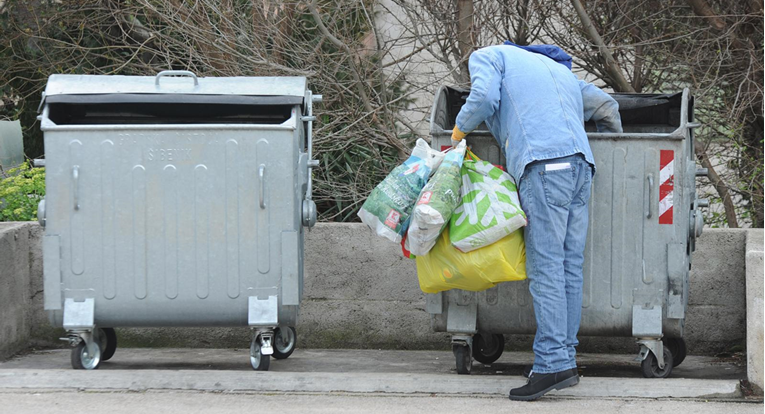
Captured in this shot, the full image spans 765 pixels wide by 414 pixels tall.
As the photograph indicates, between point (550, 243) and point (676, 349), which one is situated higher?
point (550, 243)

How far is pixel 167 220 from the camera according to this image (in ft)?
13.4

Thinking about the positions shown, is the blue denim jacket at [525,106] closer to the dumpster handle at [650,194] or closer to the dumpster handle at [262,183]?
the dumpster handle at [650,194]

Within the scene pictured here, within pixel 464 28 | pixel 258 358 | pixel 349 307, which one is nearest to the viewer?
pixel 258 358

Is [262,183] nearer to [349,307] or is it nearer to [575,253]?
[349,307]

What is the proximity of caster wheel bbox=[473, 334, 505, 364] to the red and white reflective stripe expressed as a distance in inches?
44.8

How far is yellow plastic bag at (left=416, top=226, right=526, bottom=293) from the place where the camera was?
3795mm

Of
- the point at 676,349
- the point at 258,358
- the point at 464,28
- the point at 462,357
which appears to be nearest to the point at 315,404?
the point at 258,358

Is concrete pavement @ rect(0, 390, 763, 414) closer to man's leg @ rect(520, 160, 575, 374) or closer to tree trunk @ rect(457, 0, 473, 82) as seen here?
man's leg @ rect(520, 160, 575, 374)

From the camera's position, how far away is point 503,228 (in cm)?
375

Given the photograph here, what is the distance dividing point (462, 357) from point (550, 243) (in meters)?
0.82

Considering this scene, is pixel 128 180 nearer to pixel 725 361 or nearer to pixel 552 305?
pixel 552 305

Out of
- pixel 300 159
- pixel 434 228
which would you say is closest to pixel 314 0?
pixel 300 159

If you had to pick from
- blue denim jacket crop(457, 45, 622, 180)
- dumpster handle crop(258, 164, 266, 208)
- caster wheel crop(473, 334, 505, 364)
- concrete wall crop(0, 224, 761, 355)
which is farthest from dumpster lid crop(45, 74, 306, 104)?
caster wheel crop(473, 334, 505, 364)

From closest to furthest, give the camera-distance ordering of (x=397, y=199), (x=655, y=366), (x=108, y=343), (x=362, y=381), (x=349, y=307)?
1. (x=397, y=199)
2. (x=362, y=381)
3. (x=655, y=366)
4. (x=108, y=343)
5. (x=349, y=307)
